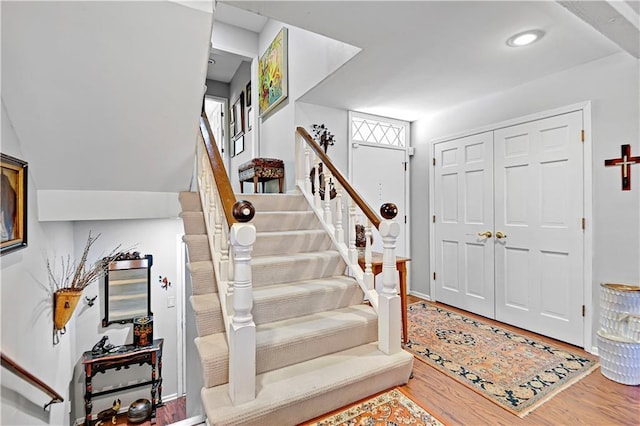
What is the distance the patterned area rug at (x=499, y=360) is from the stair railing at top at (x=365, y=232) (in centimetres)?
61

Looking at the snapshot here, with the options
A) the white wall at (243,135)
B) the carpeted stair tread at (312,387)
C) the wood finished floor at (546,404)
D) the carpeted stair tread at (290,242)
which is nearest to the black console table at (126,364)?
the carpeted stair tread at (290,242)

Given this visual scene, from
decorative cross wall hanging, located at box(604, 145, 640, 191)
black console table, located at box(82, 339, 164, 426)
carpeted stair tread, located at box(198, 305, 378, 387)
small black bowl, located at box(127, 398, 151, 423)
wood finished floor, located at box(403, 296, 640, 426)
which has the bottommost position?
small black bowl, located at box(127, 398, 151, 423)

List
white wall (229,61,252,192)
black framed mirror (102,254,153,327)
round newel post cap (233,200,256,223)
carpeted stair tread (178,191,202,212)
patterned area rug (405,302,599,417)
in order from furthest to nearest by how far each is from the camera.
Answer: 1. white wall (229,61,252,192)
2. black framed mirror (102,254,153,327)
3. carpeted stair tread (178,191,202,212)
4. patterned area rug (405,302,599,417)
5. round newel post cap (233,200,256,223)

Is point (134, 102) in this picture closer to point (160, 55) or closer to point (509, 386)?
point (160, 55)

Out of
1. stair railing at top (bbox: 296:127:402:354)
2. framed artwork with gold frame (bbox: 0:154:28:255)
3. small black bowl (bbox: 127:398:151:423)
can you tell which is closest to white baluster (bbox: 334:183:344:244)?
stair railing at top (bbox: 296:127:402:354)

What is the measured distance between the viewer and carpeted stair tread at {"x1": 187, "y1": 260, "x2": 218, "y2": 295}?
A: 222 centimetres

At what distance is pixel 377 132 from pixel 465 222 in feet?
5.15

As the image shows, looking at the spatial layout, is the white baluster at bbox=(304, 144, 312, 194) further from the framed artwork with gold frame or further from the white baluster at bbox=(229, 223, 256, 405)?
the framed artwork with gold frame

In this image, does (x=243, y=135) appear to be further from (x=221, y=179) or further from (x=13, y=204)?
(x=13, y=204)

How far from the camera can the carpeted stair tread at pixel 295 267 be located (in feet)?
7.97

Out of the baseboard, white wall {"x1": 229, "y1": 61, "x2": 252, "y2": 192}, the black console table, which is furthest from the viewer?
white wall {"x1": 229, "y1": 61, "x2": 252, "y2": 192}

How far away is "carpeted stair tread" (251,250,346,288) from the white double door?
69.6 inches

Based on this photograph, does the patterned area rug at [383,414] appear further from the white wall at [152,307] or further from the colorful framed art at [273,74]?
the colorful framed art at [273,74]

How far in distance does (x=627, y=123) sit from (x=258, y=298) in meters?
3.14
